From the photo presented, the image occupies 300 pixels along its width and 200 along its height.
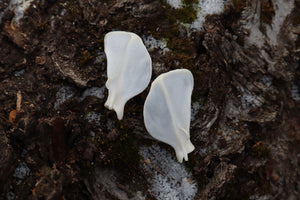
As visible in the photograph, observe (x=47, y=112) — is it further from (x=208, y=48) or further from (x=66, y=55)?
(x=208, y=48)

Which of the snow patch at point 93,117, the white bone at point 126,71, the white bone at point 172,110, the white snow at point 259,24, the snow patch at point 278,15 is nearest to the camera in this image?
the white bone at point 172,110

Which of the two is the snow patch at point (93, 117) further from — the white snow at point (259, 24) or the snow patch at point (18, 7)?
the white snow at point (259, 24)

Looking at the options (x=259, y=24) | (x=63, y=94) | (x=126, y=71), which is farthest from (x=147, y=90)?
(x=259, y=24)

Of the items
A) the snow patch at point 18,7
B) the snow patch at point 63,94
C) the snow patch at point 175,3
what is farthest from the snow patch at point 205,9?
the snow patch at point 18,7

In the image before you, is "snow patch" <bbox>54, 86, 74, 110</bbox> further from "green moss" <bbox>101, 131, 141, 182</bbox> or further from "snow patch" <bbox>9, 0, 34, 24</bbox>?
"snow patch" <bbox>9, 0, 34, 24</bbox>

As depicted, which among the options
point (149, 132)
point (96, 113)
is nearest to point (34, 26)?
point (96, 113)

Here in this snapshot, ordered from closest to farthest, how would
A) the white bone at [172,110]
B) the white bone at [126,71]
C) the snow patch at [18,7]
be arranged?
the white bone at [172,110]
the white bone at [126,71]
the snow patch at [18,7]
